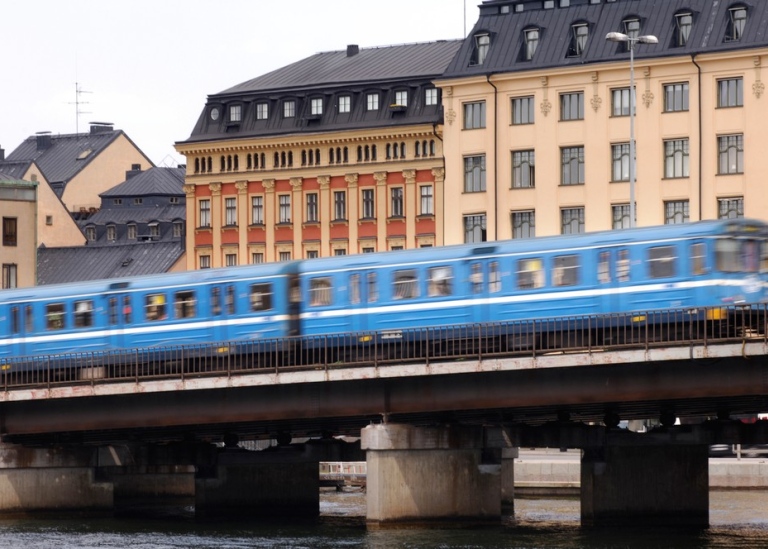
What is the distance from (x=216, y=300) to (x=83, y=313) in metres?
5.84

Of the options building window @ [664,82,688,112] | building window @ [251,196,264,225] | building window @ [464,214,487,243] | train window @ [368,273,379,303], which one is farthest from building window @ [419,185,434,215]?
train window @ [368,273,379,303]

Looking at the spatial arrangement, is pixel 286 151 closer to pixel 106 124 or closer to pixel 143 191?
pixel 143 191

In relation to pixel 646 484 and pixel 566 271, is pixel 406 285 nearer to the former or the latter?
pixel 566 271

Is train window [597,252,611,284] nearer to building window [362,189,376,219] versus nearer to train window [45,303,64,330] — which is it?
train window [45,303,64,330]

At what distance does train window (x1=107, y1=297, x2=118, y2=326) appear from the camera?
72812mm

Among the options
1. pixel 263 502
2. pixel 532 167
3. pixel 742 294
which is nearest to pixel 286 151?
pixel 532 167

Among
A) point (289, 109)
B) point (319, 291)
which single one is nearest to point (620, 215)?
point (289, 109)

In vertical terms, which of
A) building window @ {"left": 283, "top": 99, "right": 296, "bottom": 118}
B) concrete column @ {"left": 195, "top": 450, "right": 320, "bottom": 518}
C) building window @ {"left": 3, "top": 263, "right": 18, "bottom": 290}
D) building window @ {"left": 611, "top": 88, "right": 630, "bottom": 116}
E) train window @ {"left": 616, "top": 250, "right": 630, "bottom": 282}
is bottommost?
concrete column @ {"left": 195, "top": 450, "right": 320, "bottom": 518}

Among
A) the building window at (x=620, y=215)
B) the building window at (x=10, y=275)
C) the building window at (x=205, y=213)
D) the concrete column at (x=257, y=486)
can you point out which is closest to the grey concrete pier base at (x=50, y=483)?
the concrete column at (x=257, y=486)

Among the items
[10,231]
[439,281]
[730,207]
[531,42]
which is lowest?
[439,281]

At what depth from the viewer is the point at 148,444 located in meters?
77.9

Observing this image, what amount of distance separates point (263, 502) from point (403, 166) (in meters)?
41.7

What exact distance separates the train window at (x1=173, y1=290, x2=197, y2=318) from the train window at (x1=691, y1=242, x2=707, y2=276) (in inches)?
709

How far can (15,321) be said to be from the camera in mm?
75562
